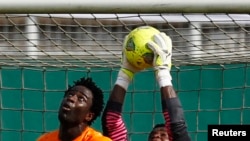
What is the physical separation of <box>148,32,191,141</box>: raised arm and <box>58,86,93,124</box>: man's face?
0.32 m

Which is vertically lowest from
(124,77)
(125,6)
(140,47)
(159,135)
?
(159,135)

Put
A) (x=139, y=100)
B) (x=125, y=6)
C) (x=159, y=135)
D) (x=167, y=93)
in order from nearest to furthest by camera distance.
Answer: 1. (x=125, y=6)
2. (x=167, y=93)
3. (x=159, y=135)
4. (x=139, y=100)

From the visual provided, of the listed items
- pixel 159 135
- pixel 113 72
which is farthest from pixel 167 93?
pixel 113 72

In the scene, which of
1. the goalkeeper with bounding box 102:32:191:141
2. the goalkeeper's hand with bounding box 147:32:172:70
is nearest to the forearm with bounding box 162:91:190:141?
the goalkeeper with bounding box 102:32:191:141

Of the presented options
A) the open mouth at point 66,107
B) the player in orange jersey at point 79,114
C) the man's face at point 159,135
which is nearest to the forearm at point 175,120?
the player in orange jersey at point 79,114

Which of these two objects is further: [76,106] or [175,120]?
[76,106]

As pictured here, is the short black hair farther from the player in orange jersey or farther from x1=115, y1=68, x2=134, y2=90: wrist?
x1=115, y1=68, x2=134, y2=90: wrist

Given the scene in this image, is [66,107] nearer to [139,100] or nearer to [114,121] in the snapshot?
[114,121]

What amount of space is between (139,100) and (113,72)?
0.31 m

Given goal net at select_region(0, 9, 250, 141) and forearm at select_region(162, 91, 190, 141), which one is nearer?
forearm at select_region(162, 91, 190, 141)

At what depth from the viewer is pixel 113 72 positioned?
487 cm

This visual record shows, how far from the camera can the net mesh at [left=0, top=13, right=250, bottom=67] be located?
398 centimetres

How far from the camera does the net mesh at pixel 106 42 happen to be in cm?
398

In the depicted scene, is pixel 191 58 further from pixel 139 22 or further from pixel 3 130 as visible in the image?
pixel 3 130
